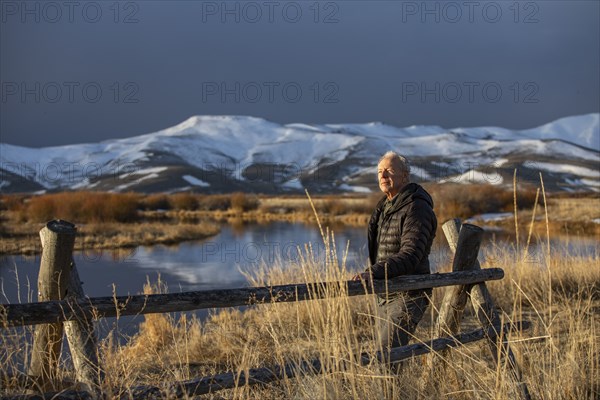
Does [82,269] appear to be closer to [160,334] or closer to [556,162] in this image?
[160,334]

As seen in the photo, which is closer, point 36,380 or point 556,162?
point 36,380

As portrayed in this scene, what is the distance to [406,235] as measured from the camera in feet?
12.0

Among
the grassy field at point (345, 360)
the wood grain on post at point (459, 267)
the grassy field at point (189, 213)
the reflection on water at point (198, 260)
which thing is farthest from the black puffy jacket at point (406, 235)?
the grassy field at point (189, 213)

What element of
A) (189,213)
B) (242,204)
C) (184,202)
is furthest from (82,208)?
(242,204)

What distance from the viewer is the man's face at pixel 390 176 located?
3.83 m

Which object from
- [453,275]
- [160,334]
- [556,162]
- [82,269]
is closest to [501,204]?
[82,269]

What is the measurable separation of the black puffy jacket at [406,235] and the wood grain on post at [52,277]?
64.1 inches

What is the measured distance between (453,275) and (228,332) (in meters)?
2.86

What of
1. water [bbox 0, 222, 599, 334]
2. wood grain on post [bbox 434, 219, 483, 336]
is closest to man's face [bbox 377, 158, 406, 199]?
wood grain on post [bbox 434, 219, 483, 336]

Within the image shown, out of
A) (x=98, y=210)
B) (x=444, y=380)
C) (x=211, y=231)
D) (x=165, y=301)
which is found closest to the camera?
(x=165, y=301)

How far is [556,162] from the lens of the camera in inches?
5438

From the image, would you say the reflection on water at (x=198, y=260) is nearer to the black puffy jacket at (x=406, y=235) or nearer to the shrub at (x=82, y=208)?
the black puffy jacket at (x=406, y=235)

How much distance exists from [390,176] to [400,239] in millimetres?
395

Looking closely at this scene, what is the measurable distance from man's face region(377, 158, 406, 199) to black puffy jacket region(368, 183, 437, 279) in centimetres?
8
